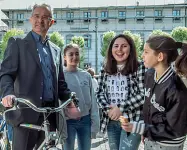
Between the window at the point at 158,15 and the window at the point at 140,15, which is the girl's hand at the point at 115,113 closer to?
the window at the point at 140,15

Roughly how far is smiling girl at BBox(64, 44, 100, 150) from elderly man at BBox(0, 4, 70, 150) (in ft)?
2.45

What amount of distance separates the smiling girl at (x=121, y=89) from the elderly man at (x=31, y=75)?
0.52m

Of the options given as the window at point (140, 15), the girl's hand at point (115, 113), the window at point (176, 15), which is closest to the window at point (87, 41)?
the window at point (140, 15)

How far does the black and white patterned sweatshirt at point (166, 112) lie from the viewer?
7.79ft

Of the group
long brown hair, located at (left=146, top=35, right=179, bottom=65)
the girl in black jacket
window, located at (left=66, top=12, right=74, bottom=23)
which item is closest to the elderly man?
the girl in black jacket

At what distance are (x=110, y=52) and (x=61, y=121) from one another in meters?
0.89

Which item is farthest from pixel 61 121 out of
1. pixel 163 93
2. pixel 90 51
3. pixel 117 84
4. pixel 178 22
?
pixel 178 22

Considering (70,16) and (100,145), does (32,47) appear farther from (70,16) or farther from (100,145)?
(70,16)

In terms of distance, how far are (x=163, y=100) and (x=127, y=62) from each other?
93cm

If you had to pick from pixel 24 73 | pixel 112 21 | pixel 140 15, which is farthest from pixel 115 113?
pixel 140 15

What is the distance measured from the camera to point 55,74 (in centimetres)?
329

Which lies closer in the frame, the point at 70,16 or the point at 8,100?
the point at 8,100

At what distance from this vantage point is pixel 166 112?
2.48 metres

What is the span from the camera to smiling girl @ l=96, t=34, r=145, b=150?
3.19 m
